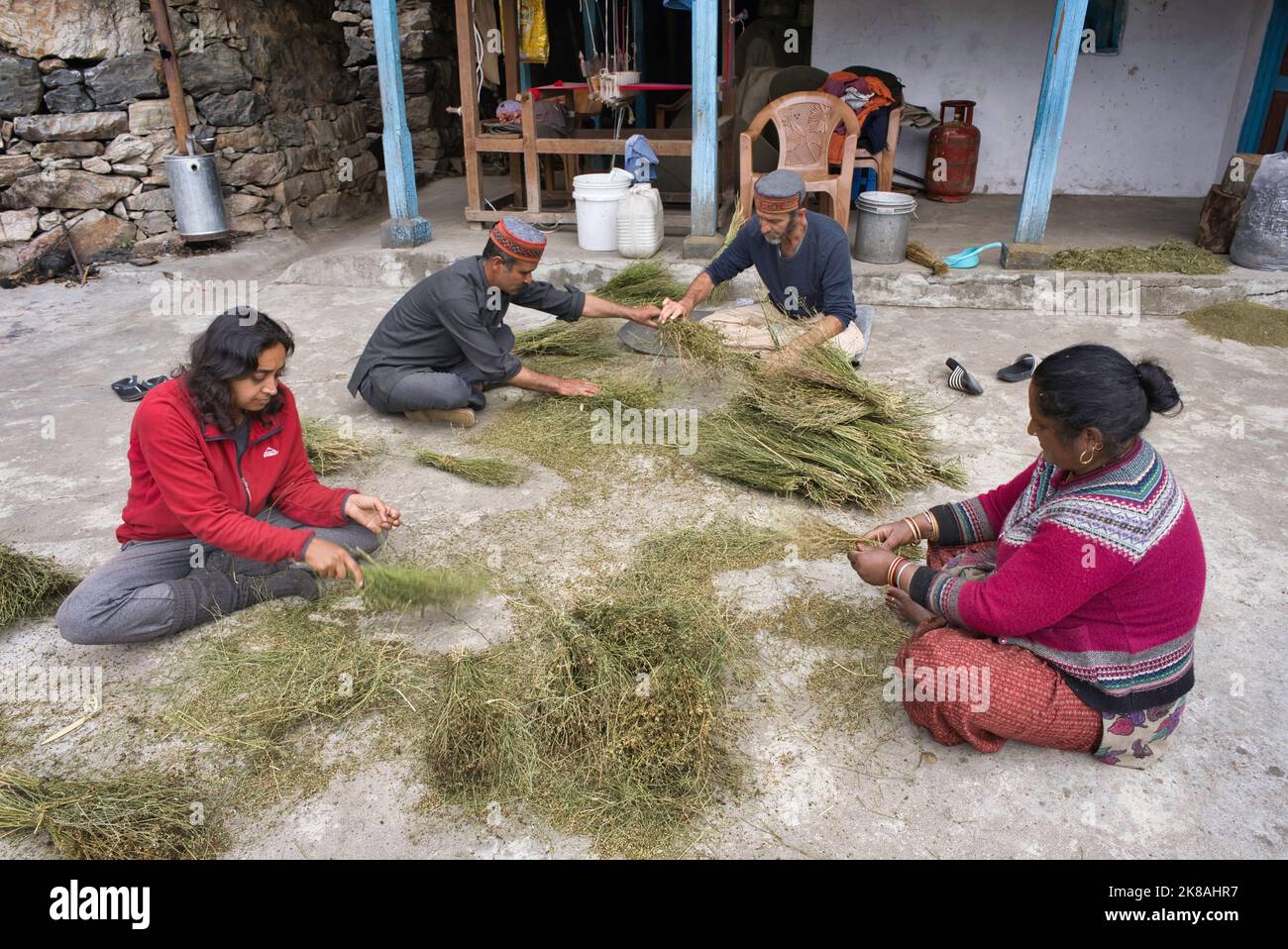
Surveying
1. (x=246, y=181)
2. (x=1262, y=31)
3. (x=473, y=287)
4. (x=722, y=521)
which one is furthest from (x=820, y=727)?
(x=1262, y=31)

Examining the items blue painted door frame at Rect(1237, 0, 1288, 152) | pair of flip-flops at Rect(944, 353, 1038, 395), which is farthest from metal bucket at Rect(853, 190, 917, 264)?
blue painted door frame at Rect(1237, 0, 1288, 152)

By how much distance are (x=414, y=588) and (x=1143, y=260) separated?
504cm

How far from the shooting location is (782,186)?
12.5 feet

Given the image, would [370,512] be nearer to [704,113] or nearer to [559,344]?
[559,344]

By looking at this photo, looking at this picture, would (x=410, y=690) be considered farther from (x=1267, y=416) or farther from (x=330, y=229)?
(x=330, y=229)

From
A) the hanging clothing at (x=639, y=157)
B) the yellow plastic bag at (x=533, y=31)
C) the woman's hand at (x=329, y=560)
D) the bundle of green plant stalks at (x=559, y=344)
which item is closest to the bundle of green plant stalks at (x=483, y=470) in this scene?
the woman's hand at (x=329, y=560)

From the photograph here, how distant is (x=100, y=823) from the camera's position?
1.89 m

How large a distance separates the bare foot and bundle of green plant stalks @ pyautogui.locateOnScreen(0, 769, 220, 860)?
1.73 m

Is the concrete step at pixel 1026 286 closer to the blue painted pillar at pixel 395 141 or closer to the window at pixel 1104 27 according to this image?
the blue painted pillar at pixel 395 141

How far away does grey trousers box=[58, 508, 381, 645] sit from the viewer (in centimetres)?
241

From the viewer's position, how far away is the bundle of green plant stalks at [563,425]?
364 centimetres

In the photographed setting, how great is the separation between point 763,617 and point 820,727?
1.53 feet

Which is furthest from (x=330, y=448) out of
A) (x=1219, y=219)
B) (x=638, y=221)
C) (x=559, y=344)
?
(x=1219, y=219)

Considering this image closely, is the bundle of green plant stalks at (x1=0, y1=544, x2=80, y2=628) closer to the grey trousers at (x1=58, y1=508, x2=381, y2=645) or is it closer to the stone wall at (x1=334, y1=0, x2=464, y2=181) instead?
the grey trousers at (x1=58, y1=508, x2=381, y2=645)
